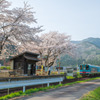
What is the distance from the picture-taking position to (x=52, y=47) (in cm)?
3322

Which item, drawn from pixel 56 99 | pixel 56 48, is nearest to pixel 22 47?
pixel 56 99

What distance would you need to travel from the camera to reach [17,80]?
1192 cm

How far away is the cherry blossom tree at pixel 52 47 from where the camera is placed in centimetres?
3353

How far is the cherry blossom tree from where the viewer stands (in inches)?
1320

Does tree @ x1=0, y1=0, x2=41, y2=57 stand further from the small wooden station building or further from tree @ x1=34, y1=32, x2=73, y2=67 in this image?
tree @ x1=34, y1=32, x2=73, y2=67

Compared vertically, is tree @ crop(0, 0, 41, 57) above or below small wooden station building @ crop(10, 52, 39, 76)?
above

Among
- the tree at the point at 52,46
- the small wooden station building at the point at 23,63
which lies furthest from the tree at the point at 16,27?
the tree at the point at 52,46

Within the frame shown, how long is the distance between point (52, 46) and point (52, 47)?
0.84 meters

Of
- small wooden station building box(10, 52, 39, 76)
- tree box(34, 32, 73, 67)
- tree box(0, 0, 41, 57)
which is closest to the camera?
tree box(0, 0, 41, 57)

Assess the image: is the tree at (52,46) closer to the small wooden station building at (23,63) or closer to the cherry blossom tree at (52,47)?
the cherry blossom tree at (52,47)

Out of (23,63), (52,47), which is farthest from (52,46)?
(23,63)

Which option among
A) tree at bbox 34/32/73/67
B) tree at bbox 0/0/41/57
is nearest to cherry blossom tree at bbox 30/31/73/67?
tree at bbox 34/32/73/67

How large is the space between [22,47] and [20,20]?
10.6ft

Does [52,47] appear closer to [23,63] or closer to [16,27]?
[23,63]
